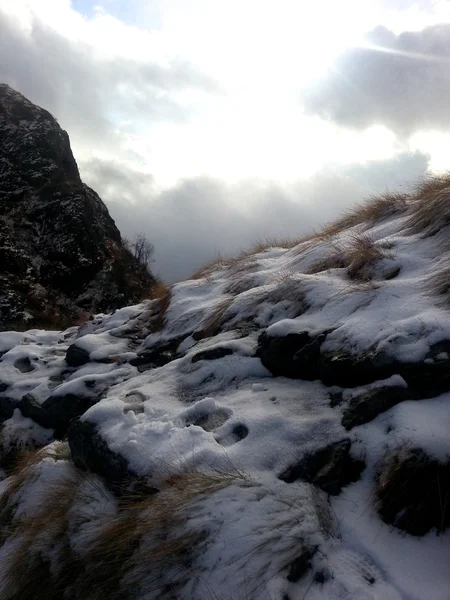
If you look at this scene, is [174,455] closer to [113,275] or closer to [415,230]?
[415,230]

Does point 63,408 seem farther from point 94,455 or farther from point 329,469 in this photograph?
point 329,469

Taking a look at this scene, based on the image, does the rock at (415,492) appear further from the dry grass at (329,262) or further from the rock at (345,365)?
the dry grass at (329,262)

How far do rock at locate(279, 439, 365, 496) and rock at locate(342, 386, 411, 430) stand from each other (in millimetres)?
182

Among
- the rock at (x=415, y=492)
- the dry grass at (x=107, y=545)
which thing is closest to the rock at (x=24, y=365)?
the dry grass at (x=107, y=545)

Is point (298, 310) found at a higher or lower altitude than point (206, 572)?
higher

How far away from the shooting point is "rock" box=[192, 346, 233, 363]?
4.36m

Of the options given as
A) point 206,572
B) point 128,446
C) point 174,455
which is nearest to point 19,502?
point 128,446

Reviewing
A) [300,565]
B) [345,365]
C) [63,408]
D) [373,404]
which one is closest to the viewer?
[300,565]

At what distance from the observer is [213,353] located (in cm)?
439

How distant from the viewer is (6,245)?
54.4 ft

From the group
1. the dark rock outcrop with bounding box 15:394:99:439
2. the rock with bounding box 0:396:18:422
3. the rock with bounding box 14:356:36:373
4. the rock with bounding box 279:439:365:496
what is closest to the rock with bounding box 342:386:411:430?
the rock with bounding box 279:439:365:496

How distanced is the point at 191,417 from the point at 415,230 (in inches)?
124

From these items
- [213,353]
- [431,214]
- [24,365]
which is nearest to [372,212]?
[431,214]

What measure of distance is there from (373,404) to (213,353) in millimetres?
1742
